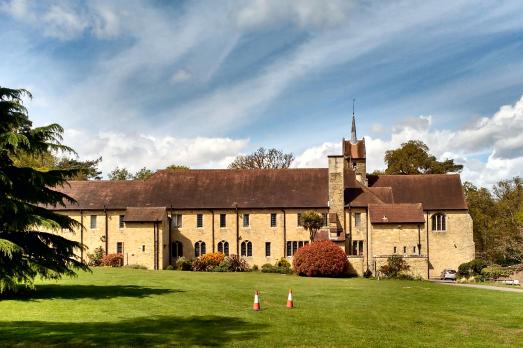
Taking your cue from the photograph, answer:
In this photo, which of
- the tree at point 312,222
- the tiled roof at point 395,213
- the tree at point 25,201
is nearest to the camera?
the tree at point 25,201

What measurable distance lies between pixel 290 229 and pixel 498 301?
2539 centimetres

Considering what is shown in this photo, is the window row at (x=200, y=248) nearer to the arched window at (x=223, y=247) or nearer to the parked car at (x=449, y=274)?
the arched window at (x=223, y=247)

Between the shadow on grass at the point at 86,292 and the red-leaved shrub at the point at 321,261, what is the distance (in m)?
15.8

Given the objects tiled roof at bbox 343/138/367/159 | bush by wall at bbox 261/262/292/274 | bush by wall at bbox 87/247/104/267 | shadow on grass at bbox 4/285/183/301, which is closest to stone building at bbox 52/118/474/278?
bush by wall at bbox 87/247/104/267

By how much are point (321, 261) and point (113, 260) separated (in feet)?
58.6

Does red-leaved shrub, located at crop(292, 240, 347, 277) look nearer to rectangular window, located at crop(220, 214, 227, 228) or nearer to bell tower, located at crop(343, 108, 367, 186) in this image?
rectangular window, located at crop(220, 214, 227, 228)

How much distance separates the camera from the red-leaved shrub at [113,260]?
45906 millimetres

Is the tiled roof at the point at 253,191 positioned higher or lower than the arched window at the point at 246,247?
higher

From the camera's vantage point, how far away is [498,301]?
2481cm

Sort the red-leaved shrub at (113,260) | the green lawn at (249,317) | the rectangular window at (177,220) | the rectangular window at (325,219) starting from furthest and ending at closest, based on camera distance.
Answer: the rectangular window at (177,220), the rectangular window at (325,219), the red-leaved shrub at (113,260), the green lawn at (249,317)

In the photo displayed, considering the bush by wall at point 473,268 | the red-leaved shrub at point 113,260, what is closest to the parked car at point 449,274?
the bush by wall at point 473,268

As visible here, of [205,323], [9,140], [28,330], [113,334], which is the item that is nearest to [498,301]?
[205,323]

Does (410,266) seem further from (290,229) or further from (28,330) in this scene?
(28,330)

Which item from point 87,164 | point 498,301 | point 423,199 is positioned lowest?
point 498,301
